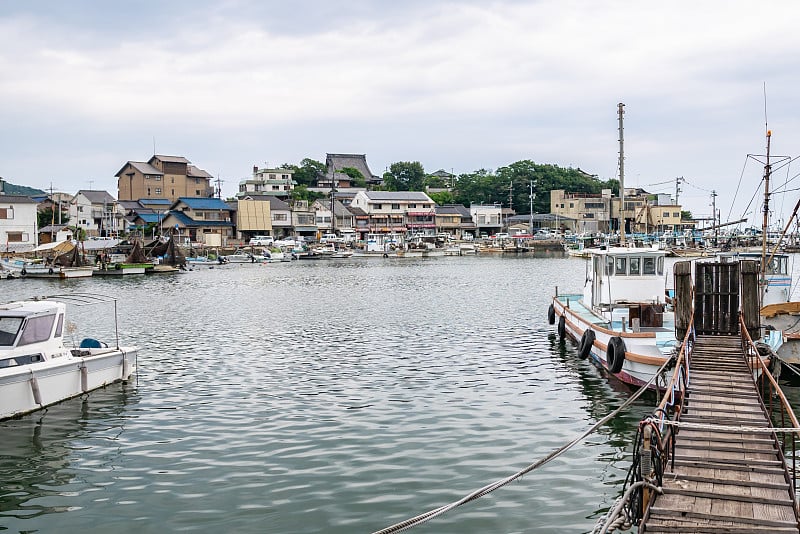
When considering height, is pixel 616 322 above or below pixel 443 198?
below

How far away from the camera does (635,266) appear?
93.0ft

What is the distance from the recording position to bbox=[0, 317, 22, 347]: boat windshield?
778 inches

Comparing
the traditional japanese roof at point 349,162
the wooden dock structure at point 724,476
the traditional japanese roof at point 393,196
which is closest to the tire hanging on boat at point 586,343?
the wooden dock structure at point 724,476

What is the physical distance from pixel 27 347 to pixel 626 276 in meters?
21.5

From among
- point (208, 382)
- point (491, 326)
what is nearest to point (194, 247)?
point (491, 326)

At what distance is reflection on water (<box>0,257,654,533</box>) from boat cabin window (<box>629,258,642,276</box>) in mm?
4145

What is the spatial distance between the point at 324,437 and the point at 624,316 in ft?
40.4

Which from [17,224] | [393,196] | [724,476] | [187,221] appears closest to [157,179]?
[187,221]

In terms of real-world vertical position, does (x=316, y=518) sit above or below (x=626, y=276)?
below

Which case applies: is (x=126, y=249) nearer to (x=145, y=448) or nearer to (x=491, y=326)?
(x=491, y=326)

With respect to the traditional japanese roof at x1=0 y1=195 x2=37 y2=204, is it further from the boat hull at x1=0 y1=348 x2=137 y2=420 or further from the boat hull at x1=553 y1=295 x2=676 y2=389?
the boat hull at x1=553 y1=295 x2=676 y2=389

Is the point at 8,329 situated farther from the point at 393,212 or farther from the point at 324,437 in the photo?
the point at 393,212

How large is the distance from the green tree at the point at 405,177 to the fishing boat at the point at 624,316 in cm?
14728

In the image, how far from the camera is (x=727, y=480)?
10.7 m
